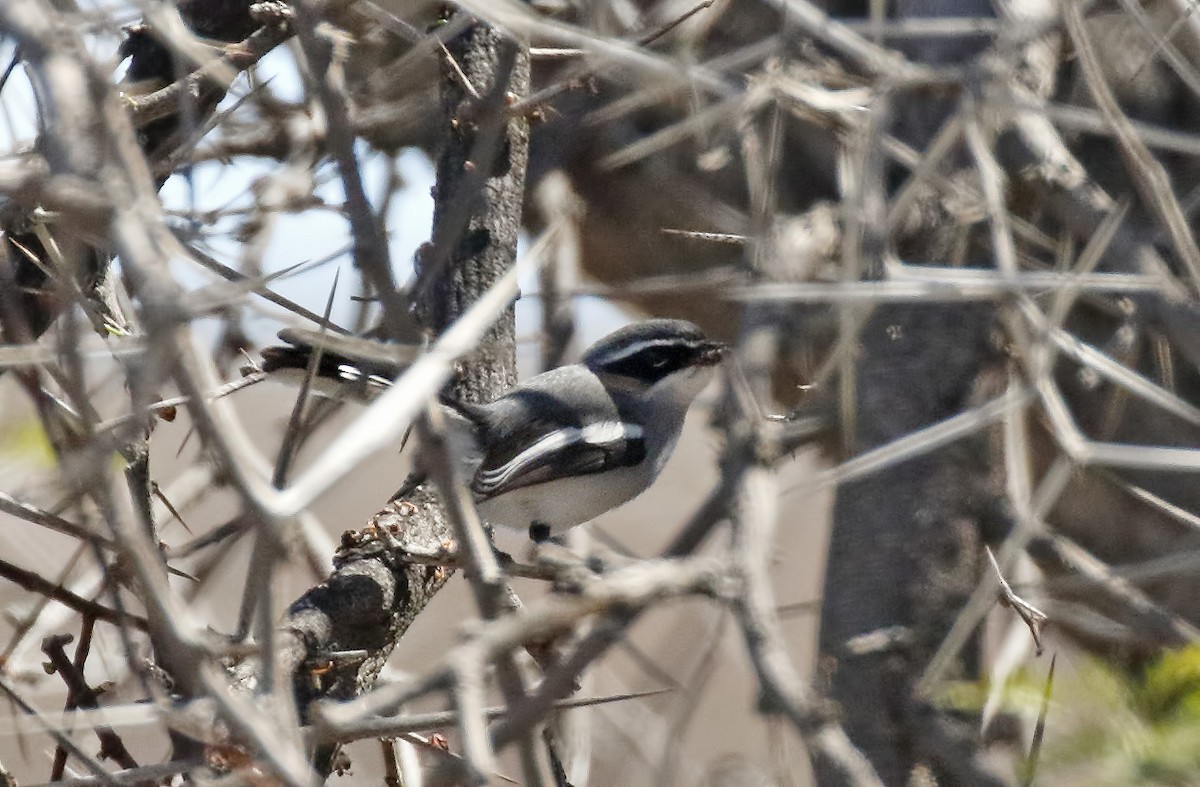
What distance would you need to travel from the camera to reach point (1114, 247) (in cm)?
264

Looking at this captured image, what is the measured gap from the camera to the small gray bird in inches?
139

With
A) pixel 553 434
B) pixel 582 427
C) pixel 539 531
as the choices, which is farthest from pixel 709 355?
pixel 539 531

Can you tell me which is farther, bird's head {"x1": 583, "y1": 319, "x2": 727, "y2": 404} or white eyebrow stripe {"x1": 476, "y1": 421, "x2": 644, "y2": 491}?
bird's head {"x1": 583, "y1": 319, "x2": 727, "y2": 404}

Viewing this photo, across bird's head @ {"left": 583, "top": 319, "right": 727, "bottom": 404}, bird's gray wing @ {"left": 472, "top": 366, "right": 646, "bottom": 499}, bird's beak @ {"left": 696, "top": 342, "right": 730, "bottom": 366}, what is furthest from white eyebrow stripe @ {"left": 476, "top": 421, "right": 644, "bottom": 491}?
bird's beak @ {"left": 696, "top": 342, "right": 730, "bottom": 366}

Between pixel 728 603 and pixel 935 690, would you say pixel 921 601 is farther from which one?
pixel 728 603

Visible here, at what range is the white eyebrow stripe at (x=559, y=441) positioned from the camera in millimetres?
3521

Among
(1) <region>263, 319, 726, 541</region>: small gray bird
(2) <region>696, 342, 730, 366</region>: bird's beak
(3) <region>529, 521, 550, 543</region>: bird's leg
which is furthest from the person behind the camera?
(2) <region>696, 342, 730, 366</region>: bird's beak

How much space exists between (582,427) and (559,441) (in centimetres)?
15

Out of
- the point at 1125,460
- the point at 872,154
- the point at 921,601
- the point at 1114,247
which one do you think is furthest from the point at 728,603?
the point at 921,601

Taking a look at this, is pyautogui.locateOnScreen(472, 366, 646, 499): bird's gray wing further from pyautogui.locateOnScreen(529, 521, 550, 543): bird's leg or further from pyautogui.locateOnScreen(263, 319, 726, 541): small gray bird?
pyautogui.locateOnScreen(529, 521, 550, 543): bird's leg

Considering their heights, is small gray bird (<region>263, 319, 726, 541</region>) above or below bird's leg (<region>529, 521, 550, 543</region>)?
above

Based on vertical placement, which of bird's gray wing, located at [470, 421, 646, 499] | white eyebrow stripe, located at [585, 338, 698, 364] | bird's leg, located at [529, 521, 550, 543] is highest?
white eyebrow stripe, located at [585, 338, 698, 364]

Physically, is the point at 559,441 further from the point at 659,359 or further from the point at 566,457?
the point at 659,359

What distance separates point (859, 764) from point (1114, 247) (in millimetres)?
1738
